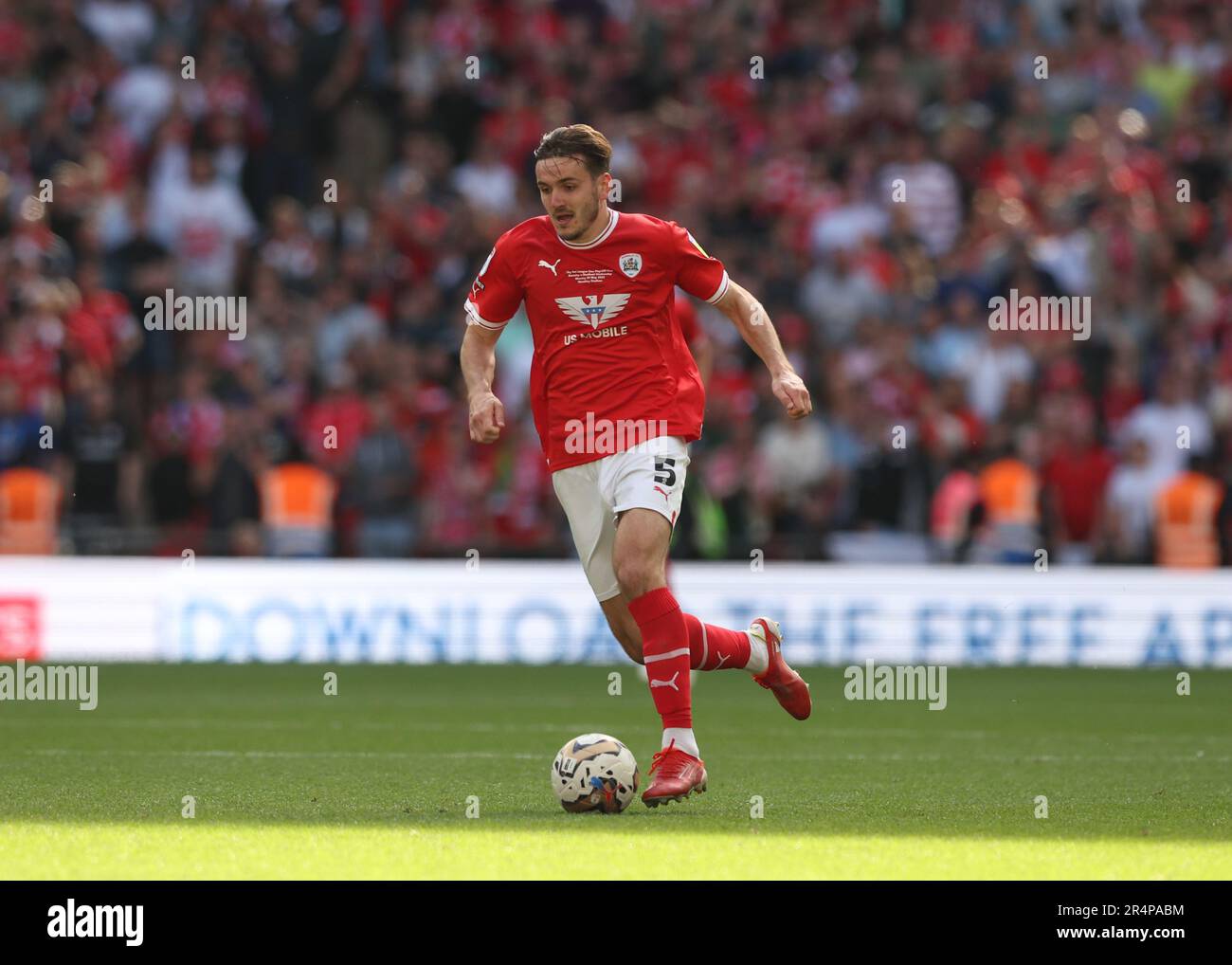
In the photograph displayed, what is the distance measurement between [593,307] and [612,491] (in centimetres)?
72

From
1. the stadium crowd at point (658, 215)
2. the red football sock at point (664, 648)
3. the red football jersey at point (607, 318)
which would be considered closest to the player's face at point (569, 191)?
the red football jersey at point (607, 318)

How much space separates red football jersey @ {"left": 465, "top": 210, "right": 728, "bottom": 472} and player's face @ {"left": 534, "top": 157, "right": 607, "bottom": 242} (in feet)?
0.43

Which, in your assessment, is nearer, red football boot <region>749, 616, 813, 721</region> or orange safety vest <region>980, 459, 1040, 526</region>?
red football boot <region>749, 616, 813, 721</region>

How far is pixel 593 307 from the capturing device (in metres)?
8.32

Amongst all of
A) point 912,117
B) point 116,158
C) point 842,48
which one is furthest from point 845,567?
point 116,158

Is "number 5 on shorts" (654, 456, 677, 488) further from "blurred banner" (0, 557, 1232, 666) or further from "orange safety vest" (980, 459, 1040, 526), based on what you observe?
"orange safety vest" (980, 459, 1040, 526)

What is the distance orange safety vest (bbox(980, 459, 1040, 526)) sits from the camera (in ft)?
55.5

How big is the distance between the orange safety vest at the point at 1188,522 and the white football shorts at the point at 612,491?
9.38 m

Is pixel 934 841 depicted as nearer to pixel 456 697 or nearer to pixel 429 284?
pixel 456 697

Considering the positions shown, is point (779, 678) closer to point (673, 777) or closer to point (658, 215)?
point (673, 777)

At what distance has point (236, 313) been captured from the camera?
61.8 ft

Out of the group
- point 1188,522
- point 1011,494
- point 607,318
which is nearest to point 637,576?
point 607,318

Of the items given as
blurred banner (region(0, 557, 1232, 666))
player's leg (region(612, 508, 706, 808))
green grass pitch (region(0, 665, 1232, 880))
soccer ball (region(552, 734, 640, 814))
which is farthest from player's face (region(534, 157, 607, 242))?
blurred banner (region(0, 557, 1232, 666))

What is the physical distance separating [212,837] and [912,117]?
48.0ft
